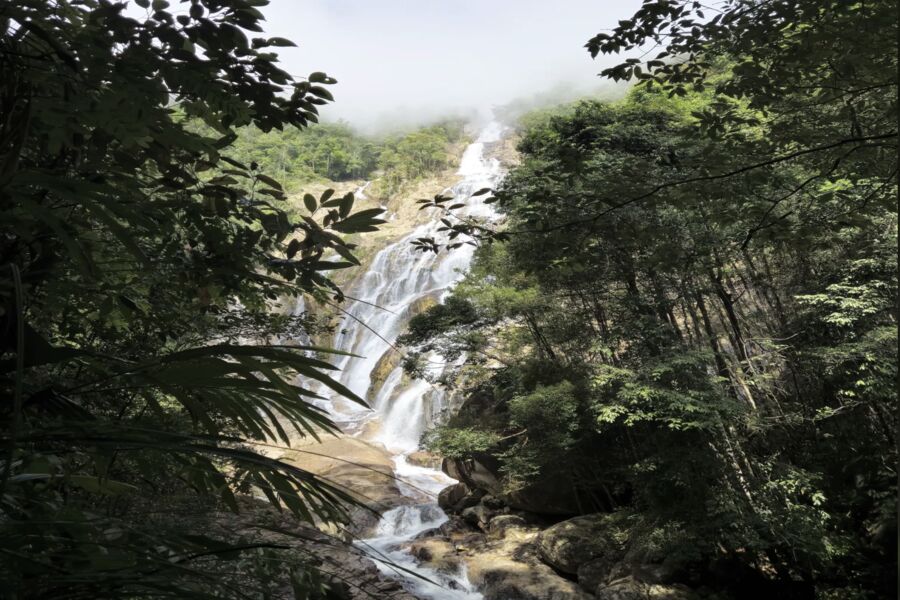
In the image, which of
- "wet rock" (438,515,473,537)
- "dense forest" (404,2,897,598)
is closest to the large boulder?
"dense forest" (404,2,897,598)

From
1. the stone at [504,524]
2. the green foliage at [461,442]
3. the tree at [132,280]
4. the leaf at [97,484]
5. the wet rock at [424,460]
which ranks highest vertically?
the tree at [132,280]

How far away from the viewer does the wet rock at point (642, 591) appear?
5730mm

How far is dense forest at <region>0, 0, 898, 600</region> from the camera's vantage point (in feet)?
2.26

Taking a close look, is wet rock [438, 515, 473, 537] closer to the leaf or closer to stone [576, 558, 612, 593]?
stone [576, 558, 612, 593]

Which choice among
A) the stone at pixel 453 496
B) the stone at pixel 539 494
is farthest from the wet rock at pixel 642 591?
the stone at pixel 453 496

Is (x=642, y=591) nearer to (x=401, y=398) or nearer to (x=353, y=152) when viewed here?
(x=401, y=398)

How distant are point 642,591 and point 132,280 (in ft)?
20.6

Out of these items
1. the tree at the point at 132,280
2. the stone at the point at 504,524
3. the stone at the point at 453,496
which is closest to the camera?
the tree at the point at 132,280

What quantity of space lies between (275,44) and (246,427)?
1091mm

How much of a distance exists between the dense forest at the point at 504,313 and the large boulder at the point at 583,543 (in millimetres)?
104

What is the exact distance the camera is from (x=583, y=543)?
727 centimetres

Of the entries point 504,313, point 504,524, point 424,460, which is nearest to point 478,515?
point 504,524

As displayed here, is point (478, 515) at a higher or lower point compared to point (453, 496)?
higher

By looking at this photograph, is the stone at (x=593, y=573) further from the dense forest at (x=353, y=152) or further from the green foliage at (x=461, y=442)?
the dense forest at (x=353, y=152)
